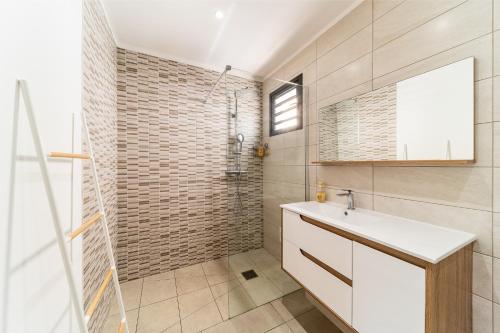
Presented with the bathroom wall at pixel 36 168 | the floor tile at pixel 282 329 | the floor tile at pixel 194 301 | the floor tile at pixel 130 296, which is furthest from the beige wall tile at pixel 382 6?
the floor tile at pixel 130 296

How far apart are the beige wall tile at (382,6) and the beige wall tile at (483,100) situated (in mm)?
785

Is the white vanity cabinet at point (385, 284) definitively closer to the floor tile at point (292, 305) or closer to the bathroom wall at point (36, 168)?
the floor tile at point (292, 305)

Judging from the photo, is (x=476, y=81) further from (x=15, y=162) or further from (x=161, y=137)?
(x=161, y=137)

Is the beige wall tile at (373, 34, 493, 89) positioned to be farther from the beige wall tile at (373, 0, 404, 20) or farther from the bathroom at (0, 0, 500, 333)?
the beige wall tile at (373, 0, 404, 20)

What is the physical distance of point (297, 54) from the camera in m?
2.16

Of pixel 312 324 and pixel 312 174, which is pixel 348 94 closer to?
pixel 312 174

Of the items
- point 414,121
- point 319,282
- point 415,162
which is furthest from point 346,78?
point 319,282

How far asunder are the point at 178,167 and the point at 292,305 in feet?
6.35

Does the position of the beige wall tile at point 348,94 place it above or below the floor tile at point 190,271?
above

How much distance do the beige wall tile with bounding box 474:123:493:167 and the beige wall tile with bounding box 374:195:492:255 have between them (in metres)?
0.26

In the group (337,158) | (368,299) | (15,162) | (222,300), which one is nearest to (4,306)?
(15,162)

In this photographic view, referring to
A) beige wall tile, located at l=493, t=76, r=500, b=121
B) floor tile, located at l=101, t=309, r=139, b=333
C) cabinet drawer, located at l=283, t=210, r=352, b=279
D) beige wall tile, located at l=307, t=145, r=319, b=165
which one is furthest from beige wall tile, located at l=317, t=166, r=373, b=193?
floor tile, located at l=101, t=309, r=139, b=333

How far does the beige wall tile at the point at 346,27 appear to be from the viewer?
1438 mm

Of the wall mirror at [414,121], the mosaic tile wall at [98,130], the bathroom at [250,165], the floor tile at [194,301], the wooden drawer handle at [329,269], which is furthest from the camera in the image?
the floor tile at [194,301]
